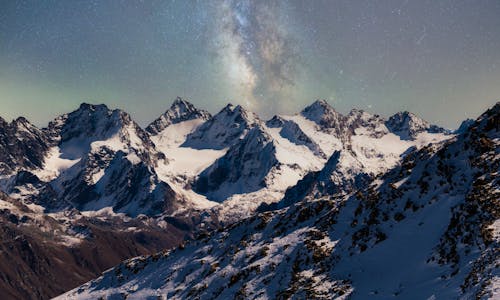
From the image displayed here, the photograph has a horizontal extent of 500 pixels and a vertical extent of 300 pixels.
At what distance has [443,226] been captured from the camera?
34.7m

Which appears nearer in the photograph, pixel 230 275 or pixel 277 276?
pixel 277 276

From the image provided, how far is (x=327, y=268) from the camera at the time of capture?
3934cm

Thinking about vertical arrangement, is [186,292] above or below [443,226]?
Answer: above

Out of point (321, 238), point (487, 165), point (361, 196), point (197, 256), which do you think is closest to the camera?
point (487, 165)

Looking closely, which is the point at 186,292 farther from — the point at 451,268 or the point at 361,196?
the point at 451,268

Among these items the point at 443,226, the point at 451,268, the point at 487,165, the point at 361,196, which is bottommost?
the point at 451,268

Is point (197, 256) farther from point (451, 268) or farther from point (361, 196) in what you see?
point (451, 268)

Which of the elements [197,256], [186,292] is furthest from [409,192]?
[197,256]

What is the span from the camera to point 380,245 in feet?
124

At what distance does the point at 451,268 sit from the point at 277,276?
53.2 feet

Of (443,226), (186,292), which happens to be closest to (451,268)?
(443,226)

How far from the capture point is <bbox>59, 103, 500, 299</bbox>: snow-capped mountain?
30.1 m

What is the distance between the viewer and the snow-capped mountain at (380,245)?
3006cm

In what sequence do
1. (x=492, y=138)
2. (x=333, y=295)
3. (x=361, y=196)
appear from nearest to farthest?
1. (x=333, y=295)
2. (x=492, y=138)
3. (x=361, y=196)
